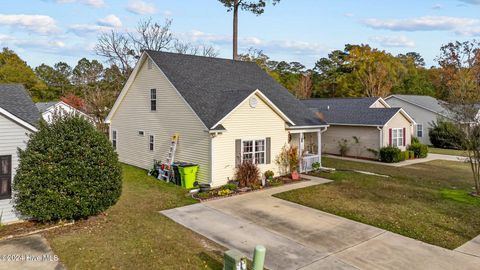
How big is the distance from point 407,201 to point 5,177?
13447mm

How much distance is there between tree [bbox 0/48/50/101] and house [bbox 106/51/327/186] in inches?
1450

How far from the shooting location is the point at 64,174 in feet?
29.8

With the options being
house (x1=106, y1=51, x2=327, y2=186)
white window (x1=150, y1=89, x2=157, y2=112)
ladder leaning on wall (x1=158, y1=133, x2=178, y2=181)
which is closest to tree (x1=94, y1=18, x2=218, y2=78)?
house (x1=106, y1=51, x2=327, y2=186)

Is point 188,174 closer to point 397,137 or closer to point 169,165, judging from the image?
point 169,165

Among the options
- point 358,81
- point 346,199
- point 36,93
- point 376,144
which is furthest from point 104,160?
point 36,93

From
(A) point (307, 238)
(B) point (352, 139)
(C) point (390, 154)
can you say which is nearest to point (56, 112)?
(A) point (307, 238)

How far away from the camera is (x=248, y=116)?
1528 cm

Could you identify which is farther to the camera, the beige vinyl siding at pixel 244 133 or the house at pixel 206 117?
the house at pixel 206 117

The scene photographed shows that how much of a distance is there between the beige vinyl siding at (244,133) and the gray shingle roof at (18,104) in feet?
21.5

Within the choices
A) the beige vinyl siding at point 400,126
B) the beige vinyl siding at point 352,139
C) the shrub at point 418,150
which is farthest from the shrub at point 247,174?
the shrub at point 418,150

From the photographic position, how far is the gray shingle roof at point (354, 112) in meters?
23.9

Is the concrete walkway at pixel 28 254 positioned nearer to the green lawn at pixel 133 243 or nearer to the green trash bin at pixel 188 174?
the green lawn at pixel 133 243

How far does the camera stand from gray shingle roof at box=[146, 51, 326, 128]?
15.1 meters

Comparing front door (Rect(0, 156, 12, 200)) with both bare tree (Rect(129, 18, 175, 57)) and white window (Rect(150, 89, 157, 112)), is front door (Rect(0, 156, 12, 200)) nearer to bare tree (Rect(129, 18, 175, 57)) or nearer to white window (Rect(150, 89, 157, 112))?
white window (Rect(150, 89, 157, 112))
